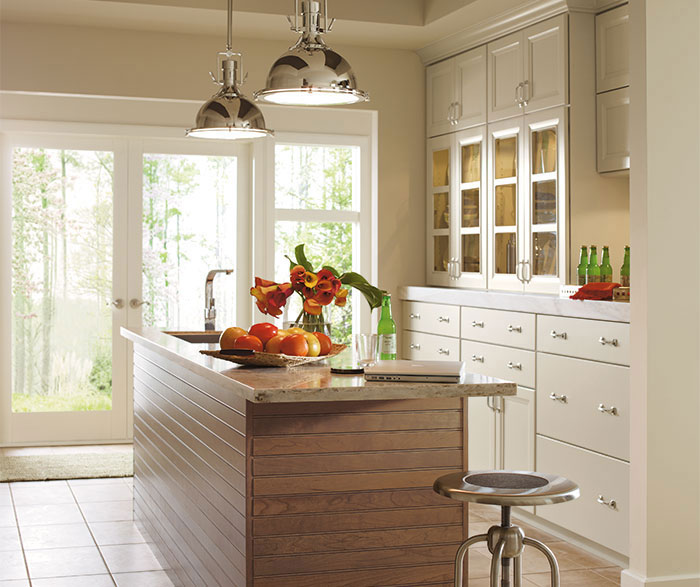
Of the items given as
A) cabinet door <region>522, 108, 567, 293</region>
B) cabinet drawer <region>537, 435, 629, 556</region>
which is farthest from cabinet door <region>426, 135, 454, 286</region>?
cabinet drawer <region>537, 435, 629, 556</region>

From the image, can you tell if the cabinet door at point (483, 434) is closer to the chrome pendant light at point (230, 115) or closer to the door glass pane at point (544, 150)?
the door glass pane at point (544, 150)

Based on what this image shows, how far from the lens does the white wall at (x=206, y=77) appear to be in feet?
17.4

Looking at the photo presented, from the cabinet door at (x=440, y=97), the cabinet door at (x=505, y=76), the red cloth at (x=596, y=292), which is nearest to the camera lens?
the red cloth at (x=596, y=292)

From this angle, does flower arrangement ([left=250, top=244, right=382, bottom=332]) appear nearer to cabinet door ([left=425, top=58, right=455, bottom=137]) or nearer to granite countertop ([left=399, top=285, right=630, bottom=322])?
granite countertop ([left=399, top=285, right=630, bottom=322])

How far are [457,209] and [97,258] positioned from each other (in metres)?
2.36

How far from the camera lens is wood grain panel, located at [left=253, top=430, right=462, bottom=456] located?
8.30ft

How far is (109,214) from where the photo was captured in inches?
244

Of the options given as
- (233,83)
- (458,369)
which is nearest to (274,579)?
(458,369)

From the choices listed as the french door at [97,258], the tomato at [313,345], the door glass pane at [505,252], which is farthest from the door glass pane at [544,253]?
the french door at [97,258]

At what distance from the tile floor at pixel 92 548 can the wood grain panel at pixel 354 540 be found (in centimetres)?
100

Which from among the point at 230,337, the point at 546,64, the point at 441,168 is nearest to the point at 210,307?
the point at 230,337

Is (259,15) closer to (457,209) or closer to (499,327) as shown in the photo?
(457,209)

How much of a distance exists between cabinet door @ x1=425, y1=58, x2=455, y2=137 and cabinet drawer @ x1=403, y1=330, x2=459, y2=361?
124 centimetres

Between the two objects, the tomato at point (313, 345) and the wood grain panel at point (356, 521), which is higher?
the tomato at point (313, 345)
